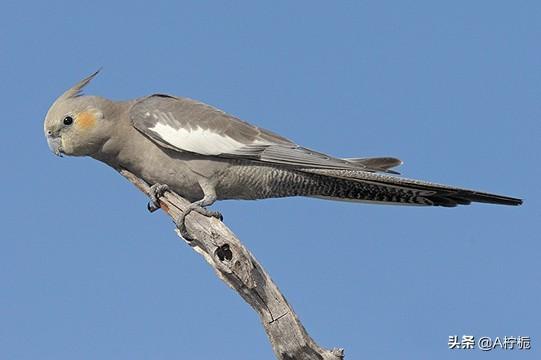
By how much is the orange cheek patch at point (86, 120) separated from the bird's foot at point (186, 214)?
1.78m

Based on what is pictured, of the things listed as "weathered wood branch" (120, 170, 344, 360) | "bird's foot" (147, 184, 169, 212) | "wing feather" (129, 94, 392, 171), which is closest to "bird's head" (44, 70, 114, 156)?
"wing feather" (129, 94, 392, 171)

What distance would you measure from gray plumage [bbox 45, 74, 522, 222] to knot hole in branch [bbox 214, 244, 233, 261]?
1021 mm

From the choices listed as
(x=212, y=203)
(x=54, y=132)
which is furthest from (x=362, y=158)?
(x=54, y=132)

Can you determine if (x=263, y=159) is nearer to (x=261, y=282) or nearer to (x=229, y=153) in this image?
(x=229, y=153)

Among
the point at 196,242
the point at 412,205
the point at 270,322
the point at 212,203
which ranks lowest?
the point at 270,322

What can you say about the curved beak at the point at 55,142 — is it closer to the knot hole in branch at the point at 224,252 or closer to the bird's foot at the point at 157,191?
the bird's foot at the point at 157,191

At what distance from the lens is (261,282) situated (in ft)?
24.7

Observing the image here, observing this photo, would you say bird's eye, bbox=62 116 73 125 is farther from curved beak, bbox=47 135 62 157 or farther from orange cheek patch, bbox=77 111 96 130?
curved beak, bbox=47 135 62 157

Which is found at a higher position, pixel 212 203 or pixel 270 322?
pixel 212 203

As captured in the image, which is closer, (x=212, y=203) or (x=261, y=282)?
(x=261, y=282)

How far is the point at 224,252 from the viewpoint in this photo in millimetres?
7590

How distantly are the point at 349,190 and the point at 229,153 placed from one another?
1577 millimetres

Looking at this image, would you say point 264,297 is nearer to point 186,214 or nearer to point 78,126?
point 186,214

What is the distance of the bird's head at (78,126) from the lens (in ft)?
29.5
